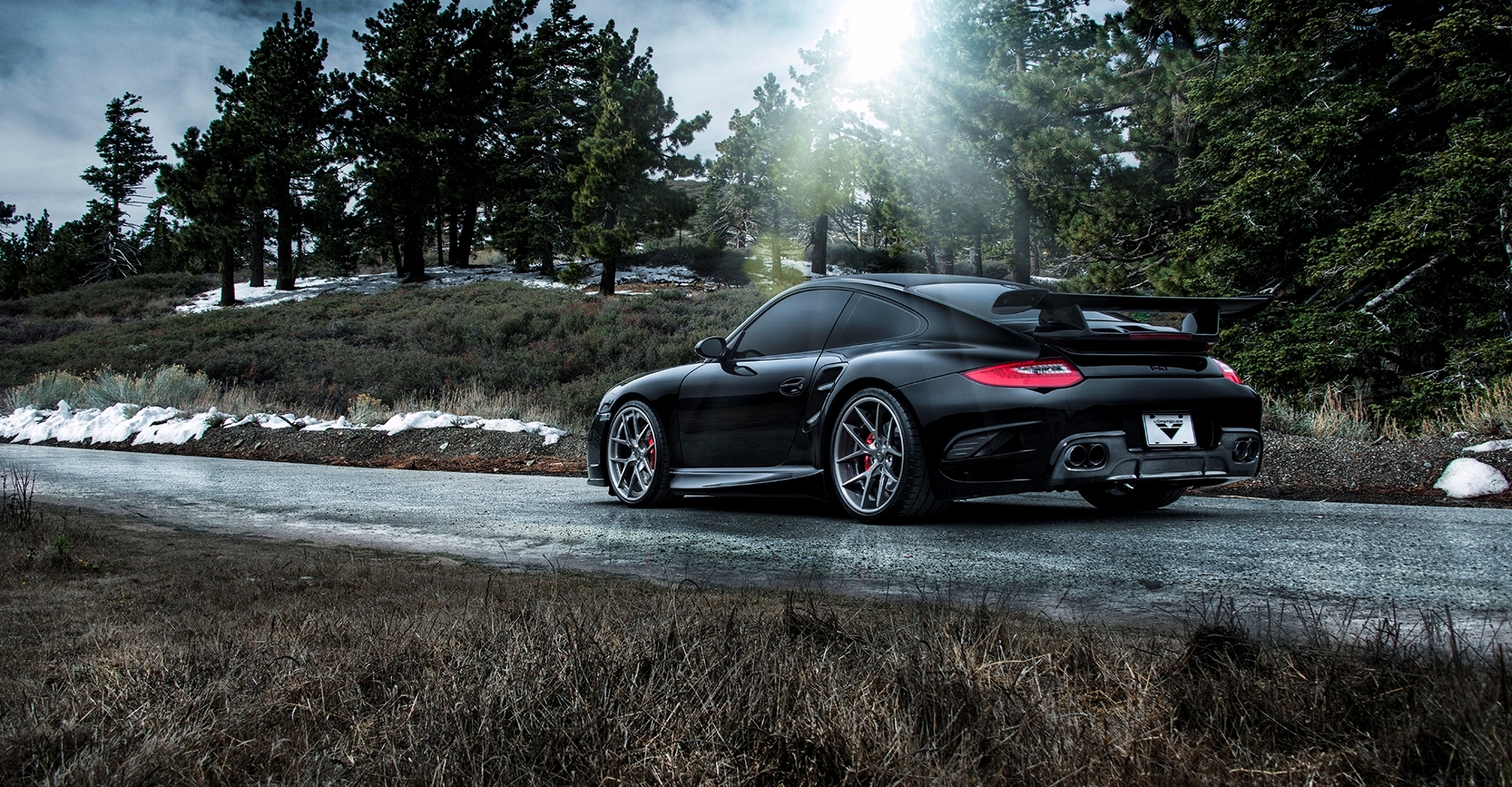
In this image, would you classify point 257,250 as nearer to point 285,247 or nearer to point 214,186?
point 285,247

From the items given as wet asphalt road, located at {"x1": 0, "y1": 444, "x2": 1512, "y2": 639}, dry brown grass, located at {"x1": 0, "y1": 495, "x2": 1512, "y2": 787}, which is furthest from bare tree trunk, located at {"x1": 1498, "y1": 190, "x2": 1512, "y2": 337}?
dry brown grass, located at {"x1": 0, "y1": 495, "x2": 1512, "y2": 787}

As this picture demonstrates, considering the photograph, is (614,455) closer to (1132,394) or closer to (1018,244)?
(1132,394)

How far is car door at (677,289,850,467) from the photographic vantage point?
238 inches

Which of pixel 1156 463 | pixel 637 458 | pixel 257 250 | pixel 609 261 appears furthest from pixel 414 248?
pixel 1156 463

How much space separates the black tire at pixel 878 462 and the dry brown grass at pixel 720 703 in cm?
223

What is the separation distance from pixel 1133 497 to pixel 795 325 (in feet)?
7.51

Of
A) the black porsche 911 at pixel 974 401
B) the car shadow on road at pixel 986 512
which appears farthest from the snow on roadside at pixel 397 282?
the black porsche 911 at pixel 974 401

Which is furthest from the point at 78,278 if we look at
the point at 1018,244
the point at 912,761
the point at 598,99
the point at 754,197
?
the point at 912,761

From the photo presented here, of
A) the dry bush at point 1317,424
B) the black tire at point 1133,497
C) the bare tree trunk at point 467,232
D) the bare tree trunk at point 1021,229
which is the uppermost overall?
the bare tree trunk at point 467,232

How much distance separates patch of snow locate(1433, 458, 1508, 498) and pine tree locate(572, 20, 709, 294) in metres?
43.5

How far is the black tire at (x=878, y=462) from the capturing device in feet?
17.1

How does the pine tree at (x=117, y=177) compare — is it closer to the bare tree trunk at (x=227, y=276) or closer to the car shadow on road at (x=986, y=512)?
the bare tree trunk at (x=227, y=276)

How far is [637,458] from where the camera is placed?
23.7 ft

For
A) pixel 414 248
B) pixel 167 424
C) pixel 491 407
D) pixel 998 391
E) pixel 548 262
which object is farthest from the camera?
pixel 548 262
